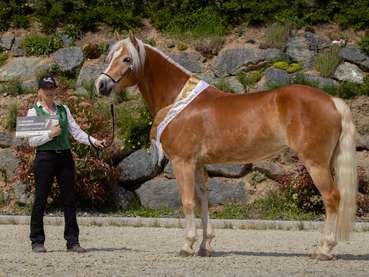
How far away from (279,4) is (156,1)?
308 cm

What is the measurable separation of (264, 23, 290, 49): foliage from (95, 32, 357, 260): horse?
29.9 feet

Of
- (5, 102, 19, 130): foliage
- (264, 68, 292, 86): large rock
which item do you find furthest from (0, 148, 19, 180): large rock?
(264, 68, 292, 86): large rock

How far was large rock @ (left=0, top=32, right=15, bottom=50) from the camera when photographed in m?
18.7

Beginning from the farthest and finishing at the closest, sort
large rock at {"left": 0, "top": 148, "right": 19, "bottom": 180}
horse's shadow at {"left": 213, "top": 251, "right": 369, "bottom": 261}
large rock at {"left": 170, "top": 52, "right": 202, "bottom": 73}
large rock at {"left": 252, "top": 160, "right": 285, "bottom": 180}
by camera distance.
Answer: large rock at {"left": 170, "top": 52, "right": 202, "bottom": 73}, large rock at {"left": 0, "top": 148, "right": 19, "bottom": 180}, large rock at {"left": 252, "top": 160, "right": 285, "bottom": 180}, horse's shadow at {"left": 213, "top": 251, "right": 369, "bottom": 261}

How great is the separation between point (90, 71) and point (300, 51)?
4.89 m

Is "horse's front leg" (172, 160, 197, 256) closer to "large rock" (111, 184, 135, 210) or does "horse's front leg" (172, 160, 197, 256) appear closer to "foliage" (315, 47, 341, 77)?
"large rock" (111, 184, 135, 210)

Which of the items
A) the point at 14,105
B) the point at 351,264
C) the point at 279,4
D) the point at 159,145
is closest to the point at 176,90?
the point at 159,145

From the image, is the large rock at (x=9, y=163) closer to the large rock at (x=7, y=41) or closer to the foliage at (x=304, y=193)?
Result: the large rock at (x=7, y=41)

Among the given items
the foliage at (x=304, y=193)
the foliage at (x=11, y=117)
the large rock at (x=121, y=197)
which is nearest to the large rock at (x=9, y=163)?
the foliage at (x=11, y=117)

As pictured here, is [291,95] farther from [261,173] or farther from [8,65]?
[8,65]

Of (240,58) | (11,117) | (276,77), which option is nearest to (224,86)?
(276,77)

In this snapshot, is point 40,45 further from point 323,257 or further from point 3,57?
point 323,257

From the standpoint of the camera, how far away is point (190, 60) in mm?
17641

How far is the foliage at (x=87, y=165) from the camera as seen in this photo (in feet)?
43.7
